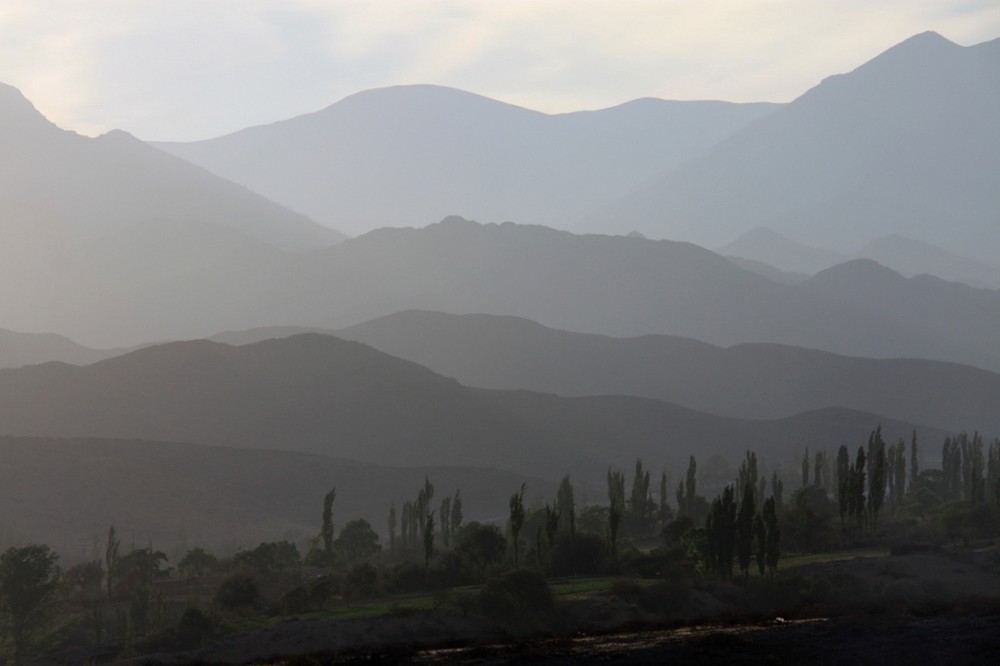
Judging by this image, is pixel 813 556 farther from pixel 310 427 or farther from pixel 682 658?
pixel 310 427

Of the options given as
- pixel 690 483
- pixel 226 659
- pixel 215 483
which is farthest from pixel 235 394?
pixel 226 659

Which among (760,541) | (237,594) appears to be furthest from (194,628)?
(760,541)

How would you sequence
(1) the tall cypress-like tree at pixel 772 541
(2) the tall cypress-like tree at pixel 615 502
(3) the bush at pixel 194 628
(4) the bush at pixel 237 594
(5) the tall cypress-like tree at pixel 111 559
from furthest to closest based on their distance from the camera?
(5) the tall cypress-like tree at pixel 111 559 → (2) the tall cypress-like tree at pixel 615 502 → (4) the bush at pixel 237 594 → (1) the tall cypress-like tree at pixel 772 541 → (3) the bush at pixel 194 628

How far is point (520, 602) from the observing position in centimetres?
4594

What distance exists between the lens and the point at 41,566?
51.7 metres

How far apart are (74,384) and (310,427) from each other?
31188 millimetres

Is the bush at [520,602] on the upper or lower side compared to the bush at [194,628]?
upper

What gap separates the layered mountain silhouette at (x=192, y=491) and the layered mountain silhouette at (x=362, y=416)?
12229 millimetres

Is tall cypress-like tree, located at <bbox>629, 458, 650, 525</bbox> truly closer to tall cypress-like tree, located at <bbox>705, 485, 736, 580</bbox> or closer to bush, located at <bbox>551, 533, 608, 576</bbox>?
bush, located at <bbox>551, 533, 608, 576</bbox>

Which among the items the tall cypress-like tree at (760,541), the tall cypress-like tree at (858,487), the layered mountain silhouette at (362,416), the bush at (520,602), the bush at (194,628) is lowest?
the bush at (194,628)

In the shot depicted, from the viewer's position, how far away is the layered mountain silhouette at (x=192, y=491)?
313ft

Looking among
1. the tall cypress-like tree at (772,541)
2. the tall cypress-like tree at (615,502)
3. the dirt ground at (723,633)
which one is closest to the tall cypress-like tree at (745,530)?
the tall cypress-like tree at (772,541)

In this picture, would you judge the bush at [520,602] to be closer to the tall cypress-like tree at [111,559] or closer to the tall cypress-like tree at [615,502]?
the tall cypress-like tree at [615,502]

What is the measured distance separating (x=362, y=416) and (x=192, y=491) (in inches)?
1439
